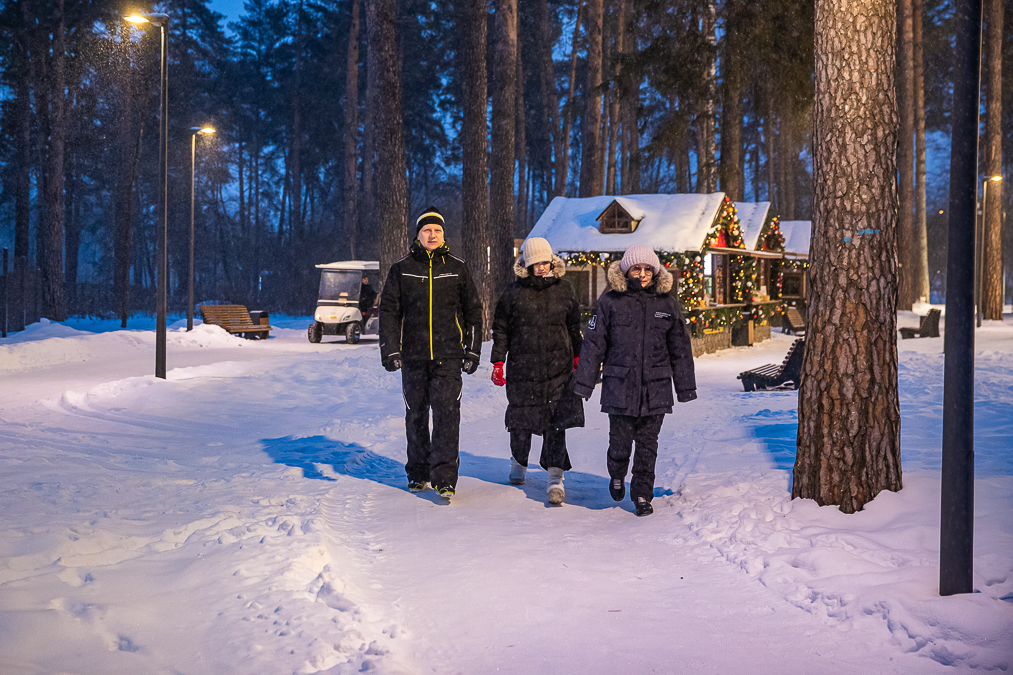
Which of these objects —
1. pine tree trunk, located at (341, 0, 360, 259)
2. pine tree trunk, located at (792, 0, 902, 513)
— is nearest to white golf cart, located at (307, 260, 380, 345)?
pine tree trunk, located at (341, 0, 360, 259)

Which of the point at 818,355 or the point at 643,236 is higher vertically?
the point at 643,236

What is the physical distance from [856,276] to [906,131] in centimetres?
2796

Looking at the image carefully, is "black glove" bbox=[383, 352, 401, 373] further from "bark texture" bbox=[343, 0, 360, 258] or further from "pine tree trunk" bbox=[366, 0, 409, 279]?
"bark texture" bbox=[343, 0, 360, 258]

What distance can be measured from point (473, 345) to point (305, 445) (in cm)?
311

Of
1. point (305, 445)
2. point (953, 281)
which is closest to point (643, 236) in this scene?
point (305, 445)

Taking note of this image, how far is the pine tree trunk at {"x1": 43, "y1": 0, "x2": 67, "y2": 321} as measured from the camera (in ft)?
93.7

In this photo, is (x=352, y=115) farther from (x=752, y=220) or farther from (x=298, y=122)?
(x=752, y=220)

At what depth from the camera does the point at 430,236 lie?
6.62m

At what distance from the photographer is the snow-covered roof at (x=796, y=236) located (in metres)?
35.0

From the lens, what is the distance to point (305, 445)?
897 centimetres

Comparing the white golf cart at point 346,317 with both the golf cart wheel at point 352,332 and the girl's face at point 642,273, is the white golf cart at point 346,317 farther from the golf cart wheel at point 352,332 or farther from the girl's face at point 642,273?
the girl's face at point 642,273

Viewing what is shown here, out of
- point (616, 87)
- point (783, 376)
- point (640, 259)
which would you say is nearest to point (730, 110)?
point (616, 87)

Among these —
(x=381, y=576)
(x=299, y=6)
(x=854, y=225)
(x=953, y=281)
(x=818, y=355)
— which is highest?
(x=299, y=6)

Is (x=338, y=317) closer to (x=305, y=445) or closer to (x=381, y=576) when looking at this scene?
(x=305, y=445)
